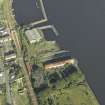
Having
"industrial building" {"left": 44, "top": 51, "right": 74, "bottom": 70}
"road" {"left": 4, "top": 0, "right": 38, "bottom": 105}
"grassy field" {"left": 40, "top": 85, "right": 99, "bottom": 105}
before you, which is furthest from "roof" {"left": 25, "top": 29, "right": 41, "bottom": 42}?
"grassy field" {"left": 40, "top": 85, "right": 99, "bottom": 105}

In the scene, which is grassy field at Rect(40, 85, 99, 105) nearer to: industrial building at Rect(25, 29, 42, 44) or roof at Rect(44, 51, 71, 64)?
roof at Rect(44, 51, 71, 64)

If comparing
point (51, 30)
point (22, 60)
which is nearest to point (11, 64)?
point (22, 60)

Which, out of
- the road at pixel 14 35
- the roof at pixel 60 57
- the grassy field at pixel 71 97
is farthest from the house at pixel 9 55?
the grassy field at pixel 71 97

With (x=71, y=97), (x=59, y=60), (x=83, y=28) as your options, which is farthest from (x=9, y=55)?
(x=71, y=97)

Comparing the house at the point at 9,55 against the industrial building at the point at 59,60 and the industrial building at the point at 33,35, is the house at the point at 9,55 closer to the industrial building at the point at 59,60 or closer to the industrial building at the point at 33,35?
the industrial building at the point at 33,35

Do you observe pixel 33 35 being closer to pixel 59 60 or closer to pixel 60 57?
pixel 60 57
